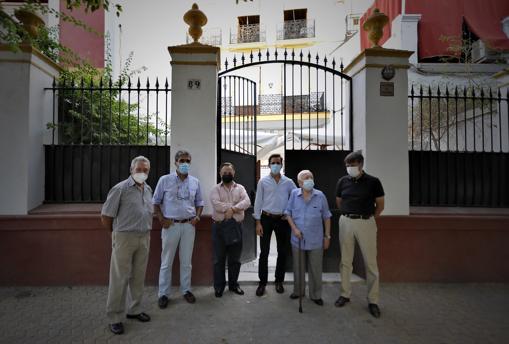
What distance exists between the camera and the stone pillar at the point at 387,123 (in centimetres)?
507

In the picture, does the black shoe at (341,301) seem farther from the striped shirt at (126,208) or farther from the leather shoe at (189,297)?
the striped shirt at (126,208)

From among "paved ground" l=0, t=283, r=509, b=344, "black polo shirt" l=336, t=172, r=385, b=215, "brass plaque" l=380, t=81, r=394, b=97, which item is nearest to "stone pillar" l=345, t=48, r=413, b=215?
"brass plaque" l=380, t=81, r=394, b=97

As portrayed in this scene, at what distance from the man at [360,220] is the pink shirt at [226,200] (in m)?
1.33

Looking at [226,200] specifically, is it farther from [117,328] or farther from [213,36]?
[213,36]

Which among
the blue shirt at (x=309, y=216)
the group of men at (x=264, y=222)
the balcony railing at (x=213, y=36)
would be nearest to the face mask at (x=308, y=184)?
the group of men at (x=264, y=222)

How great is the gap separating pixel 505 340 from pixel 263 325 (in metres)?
2.48

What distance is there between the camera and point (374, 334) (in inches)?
140

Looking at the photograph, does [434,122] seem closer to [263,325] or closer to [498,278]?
[498,278]

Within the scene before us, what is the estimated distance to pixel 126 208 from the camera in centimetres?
364

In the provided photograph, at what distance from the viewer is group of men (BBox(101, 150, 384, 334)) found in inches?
159

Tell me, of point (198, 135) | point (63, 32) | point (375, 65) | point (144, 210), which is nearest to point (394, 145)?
point (375, 65)

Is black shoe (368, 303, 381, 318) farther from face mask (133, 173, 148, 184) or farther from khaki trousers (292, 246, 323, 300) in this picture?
face mask (133, 173, 148, 184)

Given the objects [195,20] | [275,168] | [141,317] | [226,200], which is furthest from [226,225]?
[195,20]

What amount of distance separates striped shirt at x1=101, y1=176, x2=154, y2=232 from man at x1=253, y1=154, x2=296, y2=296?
1.61 metres
